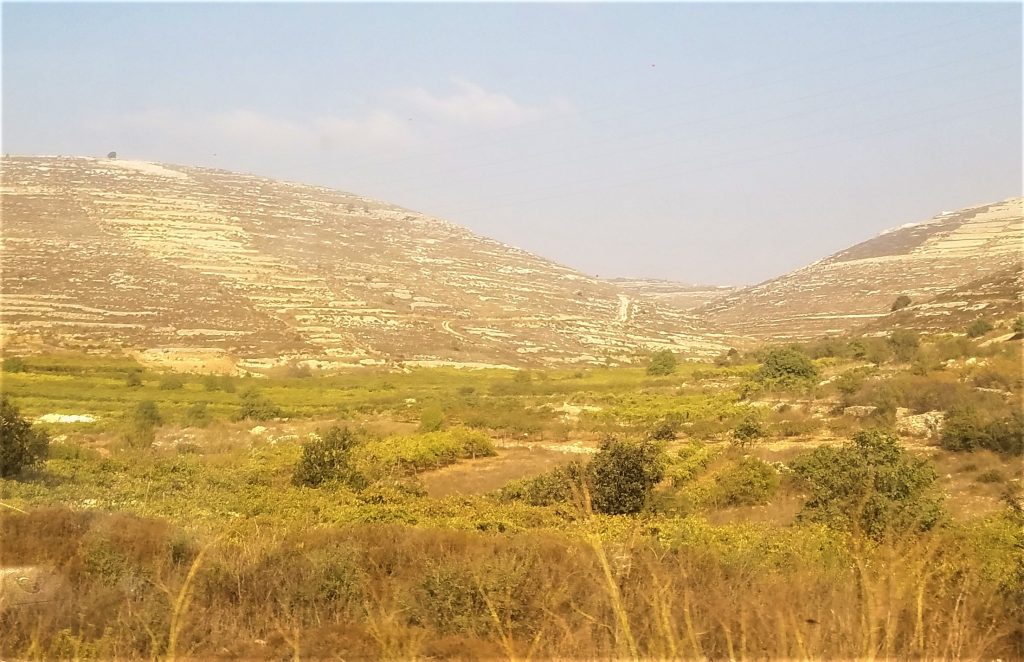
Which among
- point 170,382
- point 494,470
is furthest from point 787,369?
point 170,382

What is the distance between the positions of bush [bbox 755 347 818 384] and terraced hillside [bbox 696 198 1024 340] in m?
37.3

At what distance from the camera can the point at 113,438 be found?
74.4ft

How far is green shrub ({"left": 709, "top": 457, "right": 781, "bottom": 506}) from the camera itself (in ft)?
45.1

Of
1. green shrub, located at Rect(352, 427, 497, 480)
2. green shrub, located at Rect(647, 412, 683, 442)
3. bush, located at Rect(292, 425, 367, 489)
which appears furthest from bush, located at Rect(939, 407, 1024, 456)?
bush, located at Rect(292, 425, 367, 489)

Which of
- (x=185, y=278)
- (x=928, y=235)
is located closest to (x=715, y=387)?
(x=185, y=278)

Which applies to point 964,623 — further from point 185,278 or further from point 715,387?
Result: point 185,278

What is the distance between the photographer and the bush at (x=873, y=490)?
9414 mm

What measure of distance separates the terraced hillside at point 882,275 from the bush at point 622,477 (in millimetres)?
63335

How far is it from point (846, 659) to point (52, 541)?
24.7 ft

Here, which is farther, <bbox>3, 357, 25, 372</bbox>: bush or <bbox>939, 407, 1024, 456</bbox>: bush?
<bbox>3, 357, 25, 372</bbox>: bush

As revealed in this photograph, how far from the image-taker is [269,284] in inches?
2677

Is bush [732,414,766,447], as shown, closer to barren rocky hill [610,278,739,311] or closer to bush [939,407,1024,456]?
bush [939,407,1024,456]

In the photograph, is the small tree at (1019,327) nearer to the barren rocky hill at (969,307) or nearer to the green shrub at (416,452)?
the barren rocky hill at (969,307)

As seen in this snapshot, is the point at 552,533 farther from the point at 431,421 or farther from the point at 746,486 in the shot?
the point at 431,421
